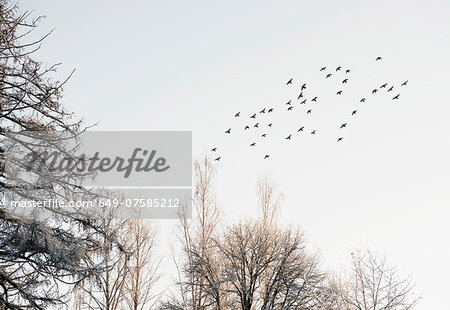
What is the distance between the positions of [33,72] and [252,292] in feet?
46.9

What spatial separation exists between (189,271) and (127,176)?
10299 millimetres

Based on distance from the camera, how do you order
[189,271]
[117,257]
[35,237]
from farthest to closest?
[189,271] → [117,257] → [35,237]

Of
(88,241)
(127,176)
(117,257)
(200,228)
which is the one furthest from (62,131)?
(200,228)

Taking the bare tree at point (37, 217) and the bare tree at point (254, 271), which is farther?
the bare tree at point (254, 271)

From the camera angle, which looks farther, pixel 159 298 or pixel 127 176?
pixel 159 298

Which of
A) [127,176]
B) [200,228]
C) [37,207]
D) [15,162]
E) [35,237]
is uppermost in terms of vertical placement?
[200,228]

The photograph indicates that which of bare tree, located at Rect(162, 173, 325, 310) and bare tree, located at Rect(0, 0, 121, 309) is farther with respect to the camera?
bare tree, located at Rect(162, 173, 325, 310)

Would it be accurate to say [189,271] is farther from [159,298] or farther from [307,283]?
[307,283]

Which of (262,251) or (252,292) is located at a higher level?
(262,251)

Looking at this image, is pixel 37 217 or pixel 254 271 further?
pixel 254 271

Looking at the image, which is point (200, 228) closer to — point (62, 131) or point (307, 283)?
point (307, 283)

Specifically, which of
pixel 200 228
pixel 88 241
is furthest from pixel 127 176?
pixel 200 228

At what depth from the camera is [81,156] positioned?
318 inches

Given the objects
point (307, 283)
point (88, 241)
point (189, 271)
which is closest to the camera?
point (88, 241)
